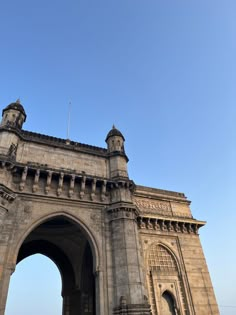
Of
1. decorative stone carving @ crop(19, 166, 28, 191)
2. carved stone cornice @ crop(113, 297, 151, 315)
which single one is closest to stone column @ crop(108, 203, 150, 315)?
carved stone cornice @ crop(113, 297, 151, 315)

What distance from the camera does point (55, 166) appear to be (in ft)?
49.7

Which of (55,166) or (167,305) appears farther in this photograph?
(167,305)

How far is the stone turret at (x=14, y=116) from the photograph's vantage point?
1510cm

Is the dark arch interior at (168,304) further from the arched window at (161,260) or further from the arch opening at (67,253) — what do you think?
the arch opening at (67,253)

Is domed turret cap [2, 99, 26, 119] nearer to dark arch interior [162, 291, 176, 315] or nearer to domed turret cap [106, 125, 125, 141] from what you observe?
domed turret cap [106, 125, 125, 141]

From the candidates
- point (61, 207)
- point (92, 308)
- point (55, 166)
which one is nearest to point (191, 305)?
point (92, 308)

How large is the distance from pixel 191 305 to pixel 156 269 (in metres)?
3.23

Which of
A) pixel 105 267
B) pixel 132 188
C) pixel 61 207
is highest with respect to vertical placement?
pixel 132 188

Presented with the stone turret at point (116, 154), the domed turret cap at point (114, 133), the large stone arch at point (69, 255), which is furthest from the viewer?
the domed turret cap at point (114, 133)

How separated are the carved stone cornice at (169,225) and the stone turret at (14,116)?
1065 centimetres

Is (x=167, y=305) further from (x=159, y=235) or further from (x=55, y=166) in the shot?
(x=55, y=166)

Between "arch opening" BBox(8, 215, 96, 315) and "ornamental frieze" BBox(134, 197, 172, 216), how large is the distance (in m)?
4.90

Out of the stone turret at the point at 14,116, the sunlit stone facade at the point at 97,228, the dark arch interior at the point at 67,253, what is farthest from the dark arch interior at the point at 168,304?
the stone turret at the point at 14,116

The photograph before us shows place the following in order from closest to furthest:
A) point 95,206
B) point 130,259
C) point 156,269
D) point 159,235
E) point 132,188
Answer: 1. point 130,259
2. point 95,206
3. point 132,188
4. point 156,269
5. point 159,235
